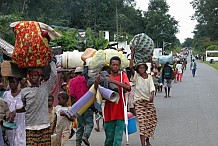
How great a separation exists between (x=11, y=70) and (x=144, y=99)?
12.1ft

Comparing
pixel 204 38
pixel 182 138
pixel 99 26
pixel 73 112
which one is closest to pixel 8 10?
pixel 99 26

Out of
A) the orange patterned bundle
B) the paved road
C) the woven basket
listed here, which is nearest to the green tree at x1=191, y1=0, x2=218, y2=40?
the paved road

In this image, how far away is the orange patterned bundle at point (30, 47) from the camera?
6.25m

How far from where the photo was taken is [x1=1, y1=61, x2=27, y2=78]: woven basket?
257 inches

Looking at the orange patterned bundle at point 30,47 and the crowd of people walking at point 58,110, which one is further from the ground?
the orange patterned bundle at point 30,47

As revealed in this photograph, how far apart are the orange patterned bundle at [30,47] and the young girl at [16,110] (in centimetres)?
54

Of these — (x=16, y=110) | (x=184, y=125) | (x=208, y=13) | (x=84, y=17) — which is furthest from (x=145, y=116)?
(x=208, y=13)

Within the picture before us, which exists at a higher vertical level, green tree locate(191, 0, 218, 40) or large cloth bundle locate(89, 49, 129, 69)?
green tree locate(191, 0, 218, 40)

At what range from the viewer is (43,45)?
6320 millimetres

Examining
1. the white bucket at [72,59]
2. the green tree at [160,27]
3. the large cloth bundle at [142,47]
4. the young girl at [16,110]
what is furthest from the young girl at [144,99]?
the green tree at [160,27]

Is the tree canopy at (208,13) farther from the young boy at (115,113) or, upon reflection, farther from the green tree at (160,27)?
the young boy at (115,113)

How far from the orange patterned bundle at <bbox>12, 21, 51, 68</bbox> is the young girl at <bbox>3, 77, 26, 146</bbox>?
0.54 meters

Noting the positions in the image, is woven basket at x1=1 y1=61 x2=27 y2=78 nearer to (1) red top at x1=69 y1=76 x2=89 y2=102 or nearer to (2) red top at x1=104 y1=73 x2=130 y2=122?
(2) red top at x1=104 y1=73 x2=130 y2=122

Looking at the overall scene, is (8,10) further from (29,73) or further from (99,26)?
(29,73)
